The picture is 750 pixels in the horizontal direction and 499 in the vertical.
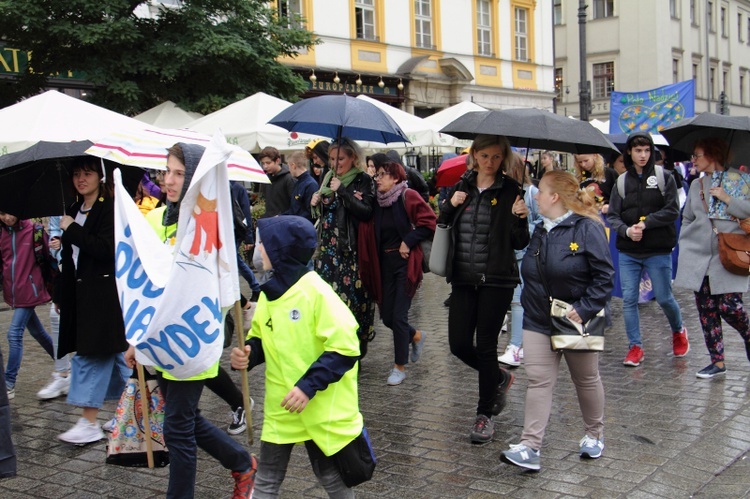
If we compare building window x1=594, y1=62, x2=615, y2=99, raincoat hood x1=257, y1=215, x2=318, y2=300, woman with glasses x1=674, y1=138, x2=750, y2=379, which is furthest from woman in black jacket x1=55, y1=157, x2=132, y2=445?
building window x1=594, y1=62, x2=615, y2=99

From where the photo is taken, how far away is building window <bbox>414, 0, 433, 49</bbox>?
28.7m

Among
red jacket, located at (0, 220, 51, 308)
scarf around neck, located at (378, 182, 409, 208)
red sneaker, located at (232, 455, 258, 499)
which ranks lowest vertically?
red sneaker, located at (232, 455, 258, 499)

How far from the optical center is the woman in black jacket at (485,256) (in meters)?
5.10

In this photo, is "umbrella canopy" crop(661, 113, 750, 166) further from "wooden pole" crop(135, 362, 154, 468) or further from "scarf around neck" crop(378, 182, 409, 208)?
"wooden pole" crop(135, 362, 154, 468)

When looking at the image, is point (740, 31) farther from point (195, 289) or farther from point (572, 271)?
point (195, 289)

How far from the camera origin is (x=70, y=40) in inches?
600

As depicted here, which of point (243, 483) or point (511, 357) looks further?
point (511, 357)

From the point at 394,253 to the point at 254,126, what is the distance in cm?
666

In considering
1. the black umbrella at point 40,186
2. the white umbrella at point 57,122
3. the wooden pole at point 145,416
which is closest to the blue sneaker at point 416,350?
the black umbrella at point 40,186

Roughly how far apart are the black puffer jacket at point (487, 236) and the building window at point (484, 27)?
A: 26667mm

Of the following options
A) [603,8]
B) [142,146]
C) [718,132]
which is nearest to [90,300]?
[142,146]

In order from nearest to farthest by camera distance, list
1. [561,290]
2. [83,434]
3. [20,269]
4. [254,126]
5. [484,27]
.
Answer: [561,290] < [83,434] < [20,269] < [254,126] < [484,27]

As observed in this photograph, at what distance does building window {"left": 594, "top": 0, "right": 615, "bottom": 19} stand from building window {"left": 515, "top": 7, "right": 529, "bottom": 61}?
547 inches

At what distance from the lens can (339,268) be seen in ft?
21.3
